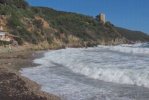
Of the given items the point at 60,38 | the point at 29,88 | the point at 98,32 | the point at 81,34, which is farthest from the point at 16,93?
the point at 98,32

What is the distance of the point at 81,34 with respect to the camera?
115m

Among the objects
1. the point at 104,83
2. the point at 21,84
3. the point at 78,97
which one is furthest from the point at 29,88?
the point at 104,83

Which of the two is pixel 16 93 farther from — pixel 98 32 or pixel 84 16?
pixel 84 16

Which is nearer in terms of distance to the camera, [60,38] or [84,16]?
[60,38]

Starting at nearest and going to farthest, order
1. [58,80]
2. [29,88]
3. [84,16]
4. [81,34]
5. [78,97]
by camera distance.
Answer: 1. [78,97]
2. [29,88]
3. [58,80]
4. [81,34]
5. [84,16]

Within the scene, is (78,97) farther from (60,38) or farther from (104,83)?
(60,38)

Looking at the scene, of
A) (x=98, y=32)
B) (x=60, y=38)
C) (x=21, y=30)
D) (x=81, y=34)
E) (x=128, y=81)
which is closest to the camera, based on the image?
(x=128, y=81)

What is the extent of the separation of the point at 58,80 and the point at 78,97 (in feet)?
14.4

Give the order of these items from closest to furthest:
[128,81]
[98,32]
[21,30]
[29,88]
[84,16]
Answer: [29,88], [128,81], [21,30], [98,32], [84,16]

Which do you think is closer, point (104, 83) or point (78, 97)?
point (78, 97)

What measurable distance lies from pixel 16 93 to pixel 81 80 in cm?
474

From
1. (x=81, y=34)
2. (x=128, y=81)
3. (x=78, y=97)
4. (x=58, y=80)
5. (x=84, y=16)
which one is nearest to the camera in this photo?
(x=78, y=97)

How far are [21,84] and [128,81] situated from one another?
3831 mm

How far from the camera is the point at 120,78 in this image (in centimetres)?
1655
